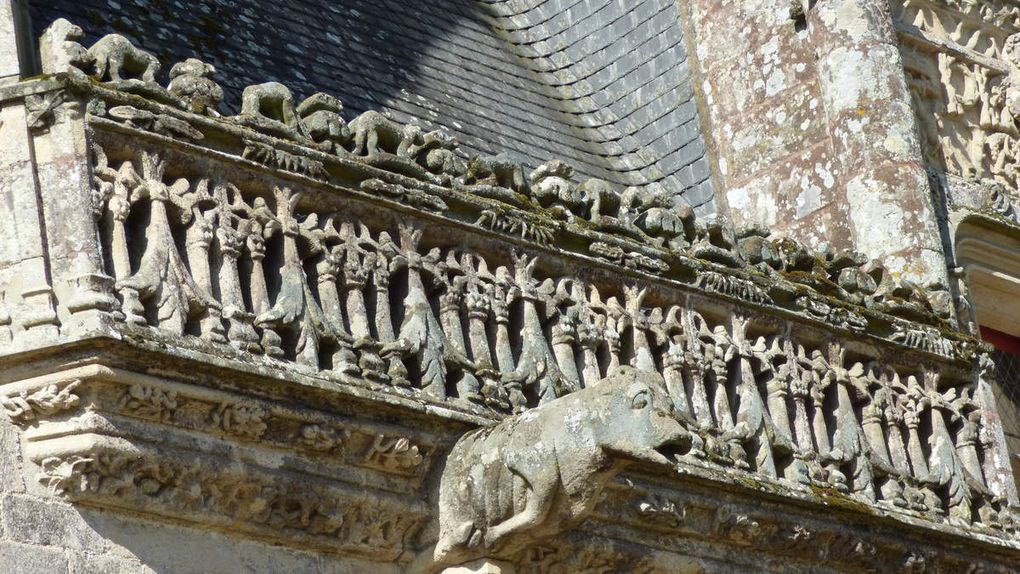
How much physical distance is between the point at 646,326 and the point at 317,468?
1.87 m

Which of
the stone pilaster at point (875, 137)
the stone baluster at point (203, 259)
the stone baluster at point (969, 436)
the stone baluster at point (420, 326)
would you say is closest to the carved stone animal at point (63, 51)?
the stone baluster at point (203, 259)

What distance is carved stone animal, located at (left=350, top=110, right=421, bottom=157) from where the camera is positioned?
727 cm

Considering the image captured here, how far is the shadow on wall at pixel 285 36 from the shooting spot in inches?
326

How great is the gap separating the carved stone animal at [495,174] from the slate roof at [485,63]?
1.13 metres

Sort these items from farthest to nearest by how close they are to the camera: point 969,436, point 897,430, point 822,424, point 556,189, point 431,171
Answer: point 969,436 → point 897,430 → point 822,424 → point 556,189 → point 431,171

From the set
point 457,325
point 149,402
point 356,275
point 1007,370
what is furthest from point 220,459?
point 1007,370

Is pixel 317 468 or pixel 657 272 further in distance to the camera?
pixel 657 272

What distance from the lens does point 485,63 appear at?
10.7 meters

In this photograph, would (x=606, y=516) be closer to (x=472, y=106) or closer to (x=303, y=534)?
(x=303, y=534)

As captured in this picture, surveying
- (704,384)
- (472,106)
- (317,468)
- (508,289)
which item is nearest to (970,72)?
(472,106)

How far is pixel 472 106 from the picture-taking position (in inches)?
396

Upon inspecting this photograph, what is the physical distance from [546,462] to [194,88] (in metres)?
1.63

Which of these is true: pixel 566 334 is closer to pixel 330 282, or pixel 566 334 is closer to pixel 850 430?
pixel 330 282

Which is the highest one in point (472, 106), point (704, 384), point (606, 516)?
point (472, 106)
